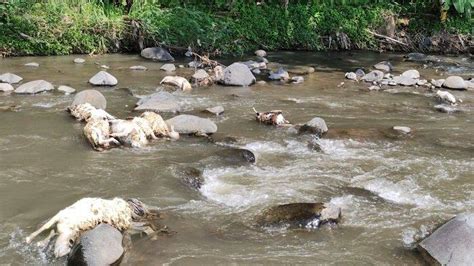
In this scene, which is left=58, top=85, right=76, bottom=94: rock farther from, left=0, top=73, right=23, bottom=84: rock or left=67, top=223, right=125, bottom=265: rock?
left=67, top=223, right=125, bottom=265: rock

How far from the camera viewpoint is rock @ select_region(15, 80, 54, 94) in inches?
405

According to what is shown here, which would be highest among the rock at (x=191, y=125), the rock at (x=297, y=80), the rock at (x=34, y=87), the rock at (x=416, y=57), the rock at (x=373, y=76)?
the rock at (x=191, y=125)

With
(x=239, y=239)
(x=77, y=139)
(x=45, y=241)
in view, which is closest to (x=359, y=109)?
(x=77, y=139)

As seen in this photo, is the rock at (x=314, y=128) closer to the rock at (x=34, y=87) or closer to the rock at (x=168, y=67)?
the rock at (x=34, y=87)

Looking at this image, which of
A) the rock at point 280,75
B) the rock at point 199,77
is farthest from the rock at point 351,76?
the rock at point 199,77

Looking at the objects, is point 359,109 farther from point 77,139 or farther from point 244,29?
point 244,29

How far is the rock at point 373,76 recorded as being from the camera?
1315cm

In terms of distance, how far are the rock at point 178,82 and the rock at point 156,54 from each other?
337cm

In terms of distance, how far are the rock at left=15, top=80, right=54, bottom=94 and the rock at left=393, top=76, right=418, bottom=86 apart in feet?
25.0

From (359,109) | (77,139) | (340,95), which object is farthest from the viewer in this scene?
(340,95)

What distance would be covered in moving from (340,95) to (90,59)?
265 inches

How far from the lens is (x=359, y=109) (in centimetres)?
1028

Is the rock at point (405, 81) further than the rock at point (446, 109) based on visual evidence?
Yes

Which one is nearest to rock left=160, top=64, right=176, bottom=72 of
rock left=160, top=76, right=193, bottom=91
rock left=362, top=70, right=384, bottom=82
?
rock left=160, top=76, right=193, bottom=91
